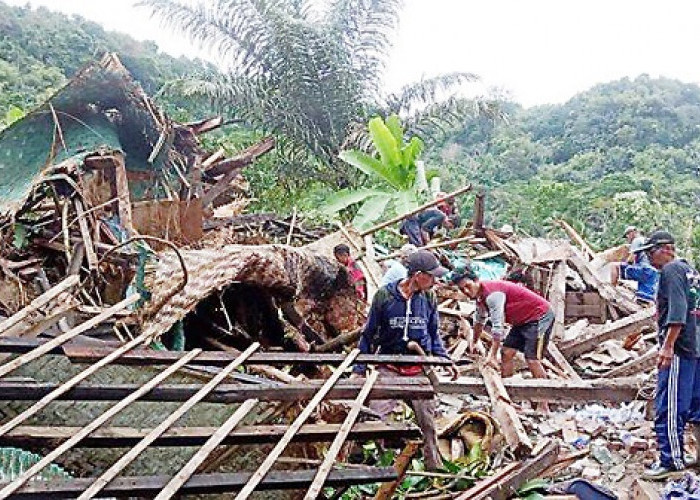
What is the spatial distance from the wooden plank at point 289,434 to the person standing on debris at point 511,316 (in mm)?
2793

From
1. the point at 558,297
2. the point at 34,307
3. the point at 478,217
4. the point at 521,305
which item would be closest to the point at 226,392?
the point at 34,307

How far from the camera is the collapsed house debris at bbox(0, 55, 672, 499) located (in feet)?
8.89

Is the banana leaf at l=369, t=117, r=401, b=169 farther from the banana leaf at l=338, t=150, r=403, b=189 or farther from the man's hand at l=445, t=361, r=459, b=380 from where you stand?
the man's hand at l=445, t=361, r=459, b=380

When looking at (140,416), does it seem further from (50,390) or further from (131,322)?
(131,322)

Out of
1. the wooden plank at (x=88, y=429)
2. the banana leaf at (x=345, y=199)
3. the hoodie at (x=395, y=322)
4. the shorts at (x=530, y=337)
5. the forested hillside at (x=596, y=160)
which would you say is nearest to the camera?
the wooden plank at (x=88, y=429)

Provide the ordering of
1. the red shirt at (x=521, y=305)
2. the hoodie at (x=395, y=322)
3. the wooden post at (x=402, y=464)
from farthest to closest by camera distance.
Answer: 1. the red shirt at (x=521, y=305)
2. the hoodie at (x=395, y=322)
3. the wooden post at (x=402, y=464)

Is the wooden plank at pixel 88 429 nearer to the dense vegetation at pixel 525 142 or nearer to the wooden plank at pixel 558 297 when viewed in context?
the wooden plank at pixel 558 297

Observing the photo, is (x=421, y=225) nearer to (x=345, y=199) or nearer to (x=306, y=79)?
(x=345, y=199)

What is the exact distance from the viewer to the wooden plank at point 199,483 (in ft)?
7.22

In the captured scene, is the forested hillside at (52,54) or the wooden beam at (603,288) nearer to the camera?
the wooden beam at (603,288)

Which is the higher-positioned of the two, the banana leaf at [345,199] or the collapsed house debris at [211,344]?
the banana leaf at [345,199]

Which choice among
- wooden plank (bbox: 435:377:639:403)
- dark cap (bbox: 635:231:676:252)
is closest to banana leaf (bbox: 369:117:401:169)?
wooden plank (bbox: 435:377:639:403)

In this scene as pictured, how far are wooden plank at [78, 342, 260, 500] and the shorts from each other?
3844 millimetres

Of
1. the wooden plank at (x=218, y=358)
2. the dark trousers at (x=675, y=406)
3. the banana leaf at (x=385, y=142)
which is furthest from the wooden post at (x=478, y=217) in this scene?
the wooden plank at (x=218, y=358)
